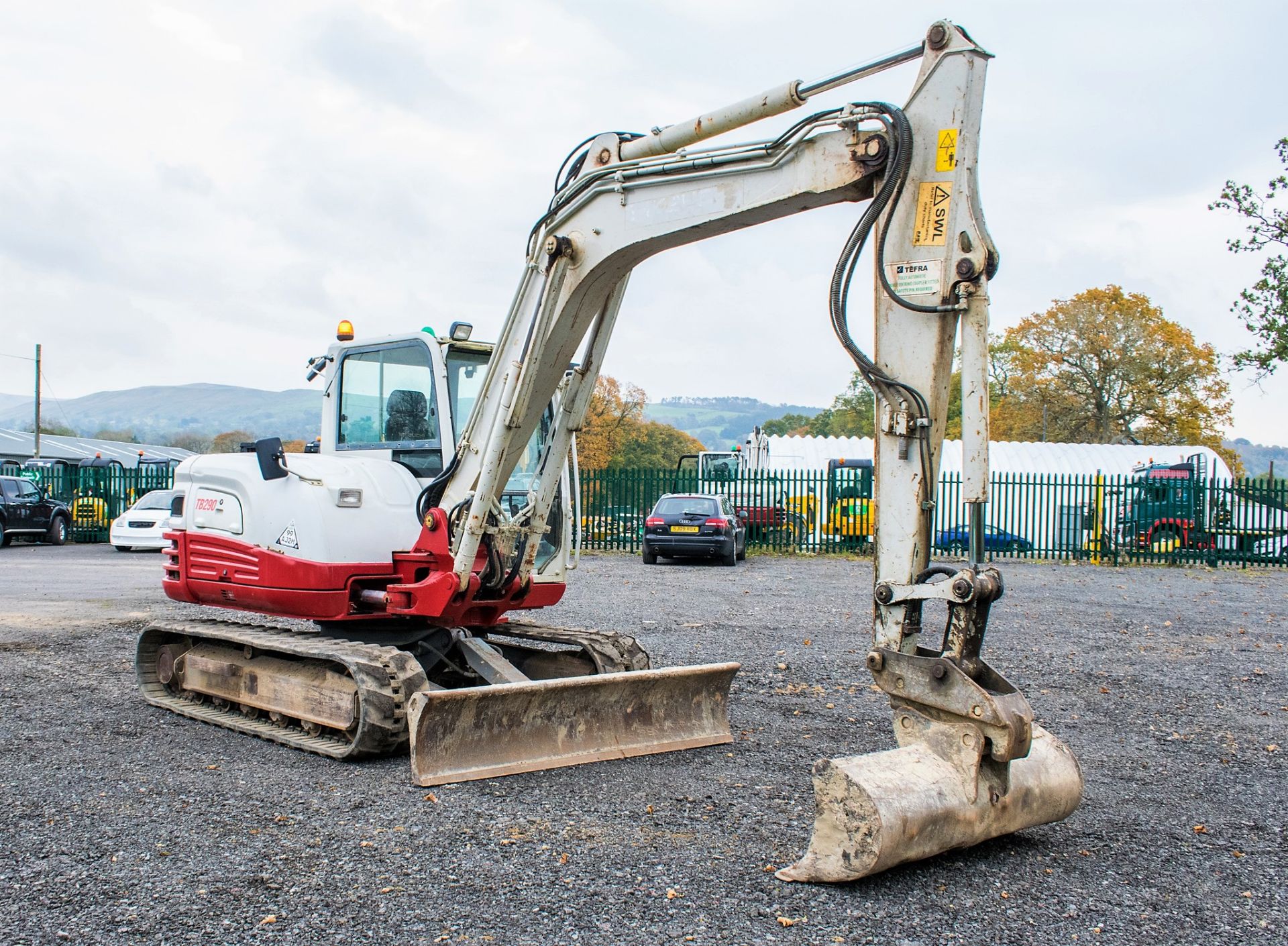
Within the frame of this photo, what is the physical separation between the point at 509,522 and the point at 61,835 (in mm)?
2923

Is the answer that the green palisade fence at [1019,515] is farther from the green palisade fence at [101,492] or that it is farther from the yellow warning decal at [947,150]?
the yellow warning decal at [947,150]

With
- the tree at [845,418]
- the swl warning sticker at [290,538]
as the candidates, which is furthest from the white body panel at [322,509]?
the tree at [845,418]

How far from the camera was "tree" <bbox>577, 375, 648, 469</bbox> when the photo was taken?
2633 inches

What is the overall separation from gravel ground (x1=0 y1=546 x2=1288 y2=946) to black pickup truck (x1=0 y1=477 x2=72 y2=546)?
1800 centimetres

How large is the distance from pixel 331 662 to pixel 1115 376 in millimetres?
49076

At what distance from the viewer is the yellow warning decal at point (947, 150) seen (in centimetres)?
483

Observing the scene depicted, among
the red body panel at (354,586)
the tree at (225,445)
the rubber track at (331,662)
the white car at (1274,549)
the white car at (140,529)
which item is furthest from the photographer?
the white car at (1274,549)

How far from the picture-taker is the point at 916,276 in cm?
489

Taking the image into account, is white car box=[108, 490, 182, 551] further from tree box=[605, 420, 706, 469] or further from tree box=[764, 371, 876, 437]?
tree box=[764, 371, 876, 437]

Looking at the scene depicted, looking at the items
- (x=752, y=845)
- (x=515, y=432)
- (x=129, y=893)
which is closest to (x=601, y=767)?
(x=752, y=845)

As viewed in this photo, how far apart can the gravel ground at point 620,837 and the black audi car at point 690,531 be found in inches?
480

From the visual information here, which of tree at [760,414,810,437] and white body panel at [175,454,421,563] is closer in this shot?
white body panel at [175,454,421,563]

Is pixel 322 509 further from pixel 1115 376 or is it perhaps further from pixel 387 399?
pixel 1115 376

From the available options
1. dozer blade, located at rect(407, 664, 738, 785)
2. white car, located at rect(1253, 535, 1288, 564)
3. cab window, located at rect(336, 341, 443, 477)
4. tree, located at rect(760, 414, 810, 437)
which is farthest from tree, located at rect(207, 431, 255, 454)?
tree, located at rect(760, 414, 810, 437)
